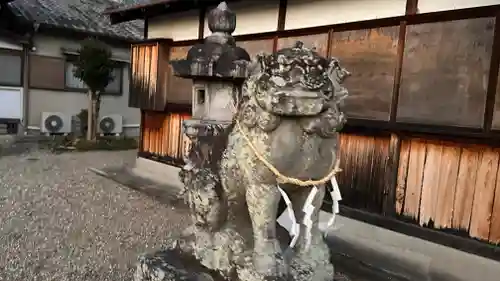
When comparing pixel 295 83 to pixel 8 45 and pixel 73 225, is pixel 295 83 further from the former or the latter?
pixel 8 45

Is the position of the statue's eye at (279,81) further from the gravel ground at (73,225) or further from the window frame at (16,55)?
the window frame at (16,55)

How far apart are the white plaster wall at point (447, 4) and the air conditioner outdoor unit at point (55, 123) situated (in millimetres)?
11775

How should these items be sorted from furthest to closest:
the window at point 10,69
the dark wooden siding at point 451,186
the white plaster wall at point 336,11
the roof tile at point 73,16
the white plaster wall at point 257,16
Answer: the roof tile at point 73,16
the window at point 10,69
the white plaster wall at point 257,16
the white plaster wall at point 336,11
the dark wooden siding at point 451,186

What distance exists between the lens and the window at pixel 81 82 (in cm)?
1393

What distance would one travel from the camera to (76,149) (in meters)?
11.5

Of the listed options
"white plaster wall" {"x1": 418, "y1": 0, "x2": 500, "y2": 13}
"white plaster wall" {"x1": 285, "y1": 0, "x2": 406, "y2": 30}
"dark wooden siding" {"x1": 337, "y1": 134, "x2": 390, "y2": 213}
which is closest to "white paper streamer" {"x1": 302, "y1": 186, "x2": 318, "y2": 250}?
"dark wooden siding" {"x1": 337, "y1": 134, "x2": 390, "y2": 213}

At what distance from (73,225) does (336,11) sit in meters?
4.27

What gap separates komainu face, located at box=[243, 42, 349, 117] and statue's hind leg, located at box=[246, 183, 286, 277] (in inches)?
17.0

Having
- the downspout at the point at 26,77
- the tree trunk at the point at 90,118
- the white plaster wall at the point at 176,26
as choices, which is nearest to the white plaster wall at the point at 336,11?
the white plaster wall at the point at 176,26

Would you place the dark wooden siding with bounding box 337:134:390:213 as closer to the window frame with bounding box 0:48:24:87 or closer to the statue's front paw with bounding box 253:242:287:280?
the statue's front paw with bounding box 253:242:287:280

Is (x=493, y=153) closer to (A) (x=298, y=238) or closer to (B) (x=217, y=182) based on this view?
(A) (x=298, y=238)

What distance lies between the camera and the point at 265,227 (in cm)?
218

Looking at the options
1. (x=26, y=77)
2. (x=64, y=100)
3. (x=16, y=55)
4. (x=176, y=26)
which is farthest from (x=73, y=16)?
(x=176, y=26)

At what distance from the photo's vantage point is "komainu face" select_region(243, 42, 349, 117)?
1975 mm
